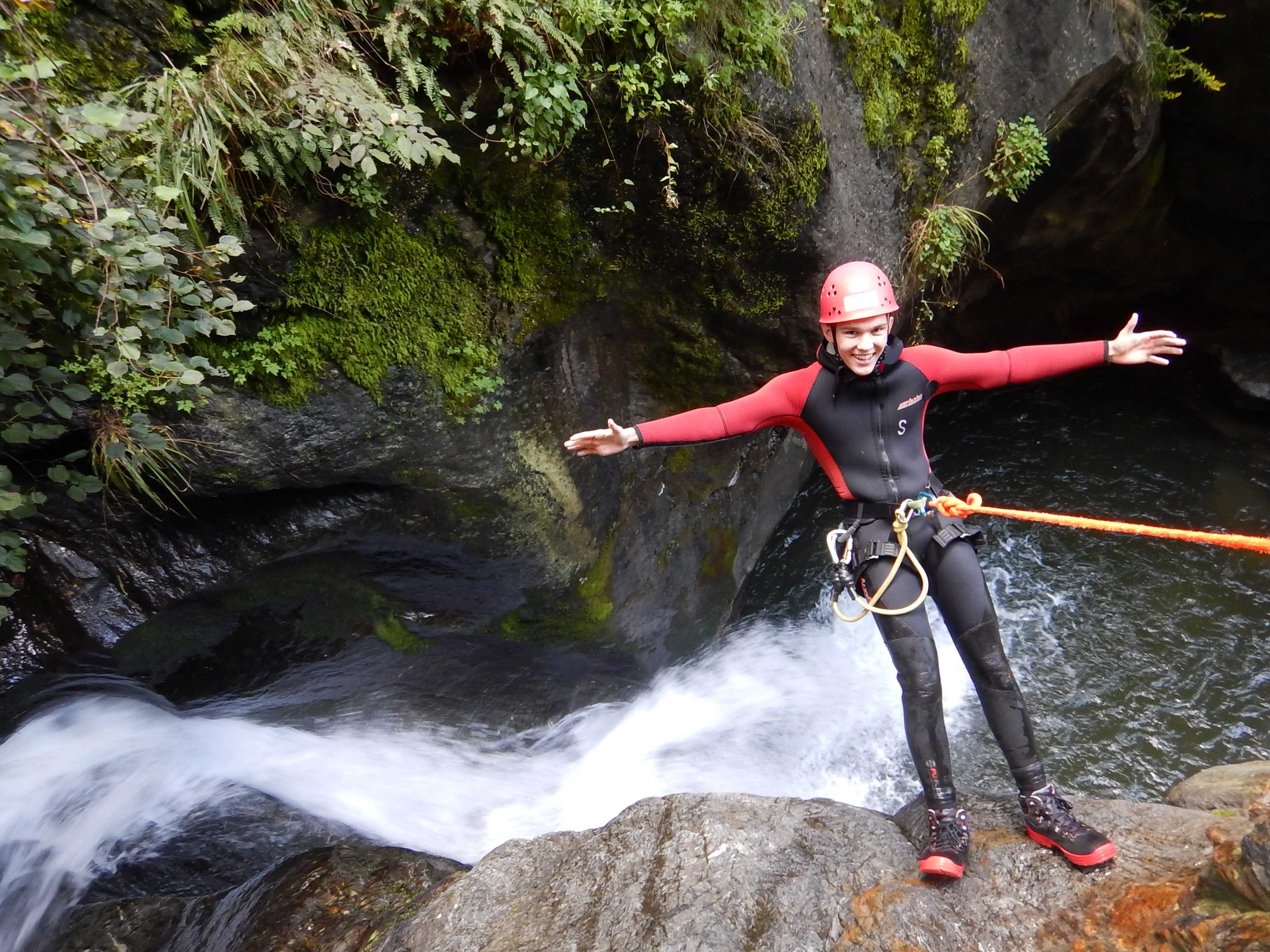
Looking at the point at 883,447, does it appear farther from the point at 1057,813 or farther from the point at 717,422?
the point at 1057,813

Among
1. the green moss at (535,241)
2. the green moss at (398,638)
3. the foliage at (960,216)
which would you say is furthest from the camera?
the foliage at (960,216)

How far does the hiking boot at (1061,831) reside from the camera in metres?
2.92

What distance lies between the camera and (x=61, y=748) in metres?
4.55

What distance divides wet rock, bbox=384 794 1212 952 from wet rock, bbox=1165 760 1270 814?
51 centimetres

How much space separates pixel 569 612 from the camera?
5.06m

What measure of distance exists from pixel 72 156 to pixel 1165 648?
7.17 meters

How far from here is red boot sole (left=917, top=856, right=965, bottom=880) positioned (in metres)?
2.98

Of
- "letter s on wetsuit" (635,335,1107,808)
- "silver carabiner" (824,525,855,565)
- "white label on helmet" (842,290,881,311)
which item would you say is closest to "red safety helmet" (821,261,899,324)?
"white label on helmet" (842,290,881,311)

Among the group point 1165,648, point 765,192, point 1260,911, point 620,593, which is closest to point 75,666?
point 620,593

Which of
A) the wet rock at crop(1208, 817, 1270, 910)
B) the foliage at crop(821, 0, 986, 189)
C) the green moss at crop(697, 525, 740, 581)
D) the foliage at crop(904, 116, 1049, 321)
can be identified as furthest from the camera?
the green moss at crop(697, 525, 740, 581)

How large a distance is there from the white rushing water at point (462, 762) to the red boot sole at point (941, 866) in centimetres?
244

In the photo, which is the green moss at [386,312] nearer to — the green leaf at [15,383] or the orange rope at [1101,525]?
the green leaf at [15,383]

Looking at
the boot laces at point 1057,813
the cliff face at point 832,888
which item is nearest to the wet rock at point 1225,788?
the cliff face at point 832,888

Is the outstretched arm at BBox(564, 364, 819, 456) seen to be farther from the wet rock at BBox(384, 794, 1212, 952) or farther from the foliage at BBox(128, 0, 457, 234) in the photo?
the wet rock at BBox(384, 794, 1212, 952)
